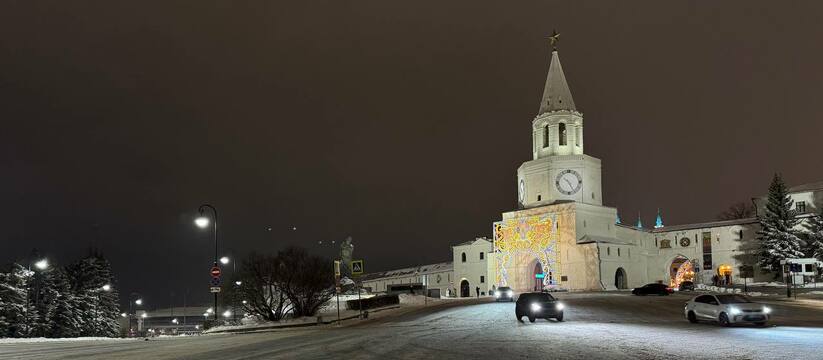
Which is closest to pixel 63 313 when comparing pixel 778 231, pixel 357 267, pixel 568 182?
pixel 357 267

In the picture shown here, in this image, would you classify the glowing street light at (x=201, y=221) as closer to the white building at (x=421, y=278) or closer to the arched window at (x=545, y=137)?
the arched window at (x=545, y=137)

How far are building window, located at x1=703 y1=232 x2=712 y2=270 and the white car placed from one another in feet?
202

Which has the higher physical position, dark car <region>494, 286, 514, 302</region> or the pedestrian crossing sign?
the pedestrian crossing sign

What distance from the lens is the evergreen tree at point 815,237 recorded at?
70.3 m

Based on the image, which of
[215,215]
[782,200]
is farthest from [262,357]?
[782,200]

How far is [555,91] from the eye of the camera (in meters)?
84.6

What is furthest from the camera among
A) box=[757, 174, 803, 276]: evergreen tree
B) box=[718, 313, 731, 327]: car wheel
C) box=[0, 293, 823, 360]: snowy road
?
box=[757, 174, 803, 276]: evergreen tree

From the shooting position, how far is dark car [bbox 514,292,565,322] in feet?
103

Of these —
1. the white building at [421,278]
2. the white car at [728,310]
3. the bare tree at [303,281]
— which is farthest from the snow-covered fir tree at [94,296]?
the white car at [728,310]

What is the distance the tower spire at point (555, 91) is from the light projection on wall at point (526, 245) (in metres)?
12.8

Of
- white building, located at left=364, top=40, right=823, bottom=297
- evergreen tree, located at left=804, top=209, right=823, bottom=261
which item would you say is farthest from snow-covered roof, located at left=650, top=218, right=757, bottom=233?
evergreen tree, located at left=804, top=209, right=823, bottom=261

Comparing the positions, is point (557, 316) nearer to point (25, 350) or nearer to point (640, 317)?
point (640, 317)

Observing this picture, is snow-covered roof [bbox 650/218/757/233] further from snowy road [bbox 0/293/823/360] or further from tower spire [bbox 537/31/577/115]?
snowy road [bbox 0/293/823/360]

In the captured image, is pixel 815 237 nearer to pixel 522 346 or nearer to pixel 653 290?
pixel 653 290
